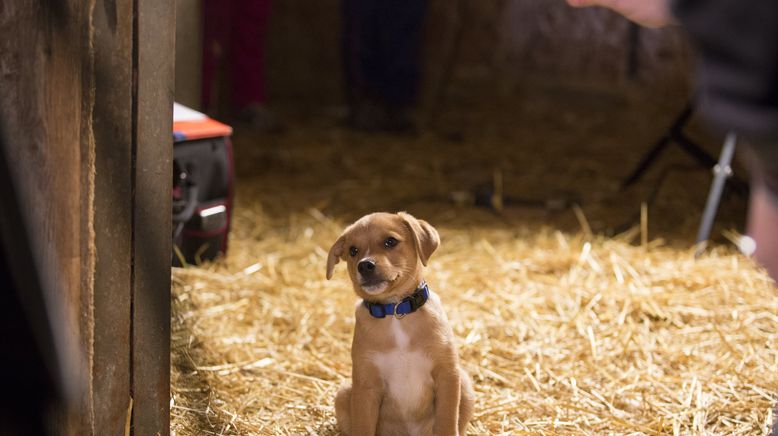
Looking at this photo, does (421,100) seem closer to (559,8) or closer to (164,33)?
(559,8)

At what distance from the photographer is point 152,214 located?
196 centimetres

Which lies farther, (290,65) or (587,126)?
(290,65)

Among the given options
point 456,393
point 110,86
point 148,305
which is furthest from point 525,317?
point 110,86

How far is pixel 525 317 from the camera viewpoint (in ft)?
10.7

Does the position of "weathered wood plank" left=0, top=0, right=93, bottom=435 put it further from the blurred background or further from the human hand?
the blurred background

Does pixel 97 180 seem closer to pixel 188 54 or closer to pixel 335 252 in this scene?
pixel 335 252

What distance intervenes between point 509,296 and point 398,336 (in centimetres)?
145

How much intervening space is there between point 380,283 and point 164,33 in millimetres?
693

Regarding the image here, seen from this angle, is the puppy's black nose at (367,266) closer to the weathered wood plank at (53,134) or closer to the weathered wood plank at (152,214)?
the weathered wood plank at (152,214)

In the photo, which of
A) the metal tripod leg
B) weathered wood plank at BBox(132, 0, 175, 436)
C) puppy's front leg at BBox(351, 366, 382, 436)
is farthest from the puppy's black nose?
the metal tripod leg

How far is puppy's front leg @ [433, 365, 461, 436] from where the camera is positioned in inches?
81.6

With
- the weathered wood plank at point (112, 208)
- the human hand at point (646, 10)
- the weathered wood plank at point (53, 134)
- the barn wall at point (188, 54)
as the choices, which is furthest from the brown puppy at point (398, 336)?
the barn wall at point (188, 54)

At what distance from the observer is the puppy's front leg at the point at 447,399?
2072 mm

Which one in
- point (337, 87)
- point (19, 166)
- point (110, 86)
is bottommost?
point (337, 87)
